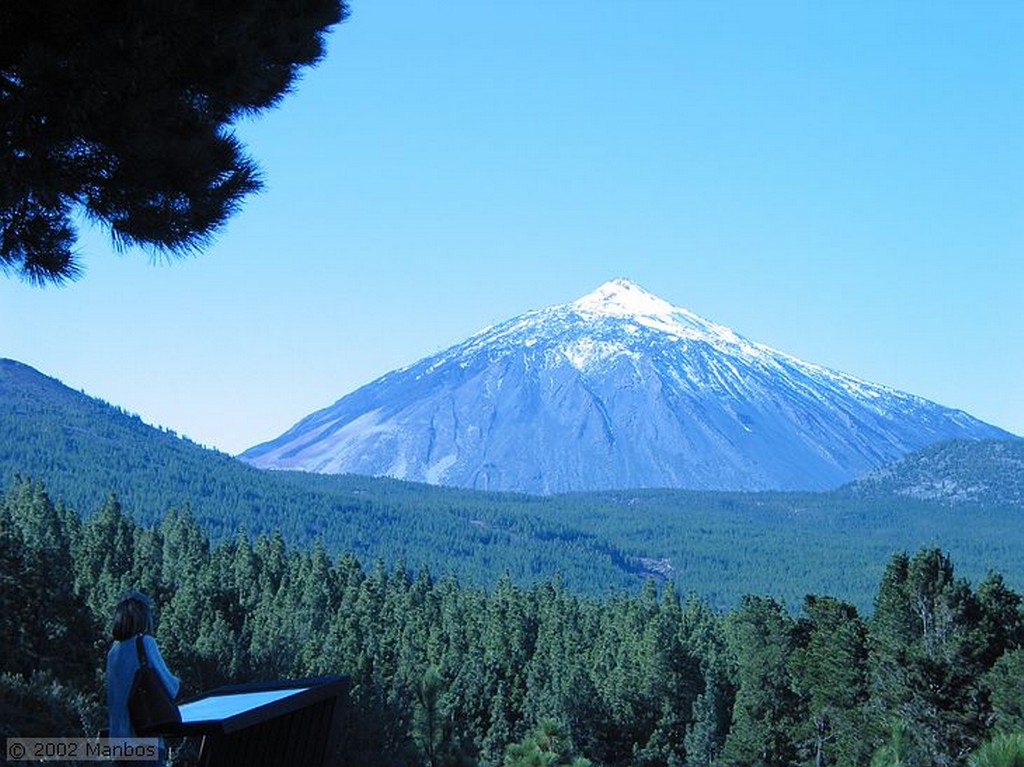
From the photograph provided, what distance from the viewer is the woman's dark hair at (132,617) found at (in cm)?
820

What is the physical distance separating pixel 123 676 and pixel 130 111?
3.99m

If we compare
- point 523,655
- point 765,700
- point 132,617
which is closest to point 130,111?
point 132,617

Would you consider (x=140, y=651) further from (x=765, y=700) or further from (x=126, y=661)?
(x=765, y=700)

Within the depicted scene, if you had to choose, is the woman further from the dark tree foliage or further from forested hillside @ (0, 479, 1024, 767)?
forested hillside @ (0, 479, 1024, 767)

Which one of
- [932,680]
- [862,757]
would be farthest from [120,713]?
[862,757]

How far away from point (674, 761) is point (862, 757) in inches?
842

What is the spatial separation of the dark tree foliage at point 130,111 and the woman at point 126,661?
3.50m

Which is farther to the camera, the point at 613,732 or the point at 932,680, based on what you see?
the point at 613,732

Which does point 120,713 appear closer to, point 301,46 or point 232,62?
point 232,62

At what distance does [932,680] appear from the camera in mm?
38531

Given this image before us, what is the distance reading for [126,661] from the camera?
26.8 ft

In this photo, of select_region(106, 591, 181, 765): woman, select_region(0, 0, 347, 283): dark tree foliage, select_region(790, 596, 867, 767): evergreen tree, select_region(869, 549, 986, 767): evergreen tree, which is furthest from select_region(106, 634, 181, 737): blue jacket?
select_region(790, 596, 867, 767): evergreen tree

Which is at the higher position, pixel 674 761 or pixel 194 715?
pixel 194 715

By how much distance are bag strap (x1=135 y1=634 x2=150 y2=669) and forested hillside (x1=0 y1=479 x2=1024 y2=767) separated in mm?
5932
